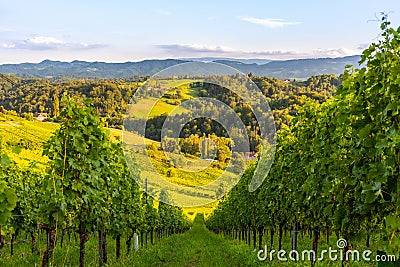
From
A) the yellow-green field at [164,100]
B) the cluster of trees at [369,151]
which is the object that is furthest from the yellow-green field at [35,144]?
the cluster of trees at [369,151]

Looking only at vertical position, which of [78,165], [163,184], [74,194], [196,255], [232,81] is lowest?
[196,255]

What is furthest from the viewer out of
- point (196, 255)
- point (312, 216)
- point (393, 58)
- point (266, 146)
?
point (196, 255)

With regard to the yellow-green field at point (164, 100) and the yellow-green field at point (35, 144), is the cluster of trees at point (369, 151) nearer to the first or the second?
the yellow-green field at point (164, 100)

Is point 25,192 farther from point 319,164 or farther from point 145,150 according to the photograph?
point 319,164

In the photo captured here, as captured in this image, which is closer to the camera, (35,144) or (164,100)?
(164,100)

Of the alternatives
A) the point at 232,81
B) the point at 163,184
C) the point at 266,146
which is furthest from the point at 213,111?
the point at 163,184

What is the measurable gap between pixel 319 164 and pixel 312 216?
2229mm

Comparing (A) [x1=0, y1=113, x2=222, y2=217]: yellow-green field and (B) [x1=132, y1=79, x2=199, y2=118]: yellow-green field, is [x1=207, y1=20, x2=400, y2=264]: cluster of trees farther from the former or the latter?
(A) [x1=0, y1=113, x2=222, y2=217]: yellow-green field

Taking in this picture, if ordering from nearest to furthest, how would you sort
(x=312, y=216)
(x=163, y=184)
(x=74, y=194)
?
(x=74, y=194)
(x=312, y=216)
(x=163, y=184)

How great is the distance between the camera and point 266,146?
1306 cm
